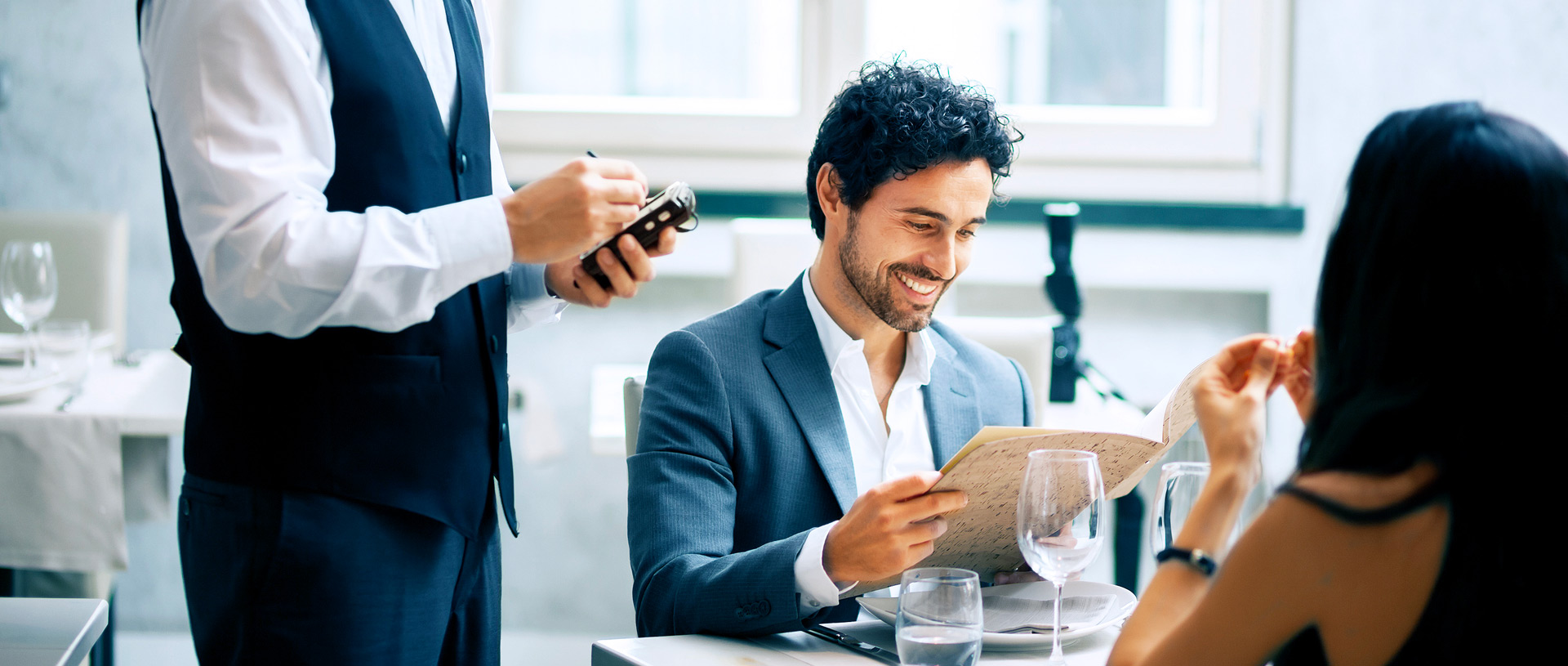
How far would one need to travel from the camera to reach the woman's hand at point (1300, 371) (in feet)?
3.27

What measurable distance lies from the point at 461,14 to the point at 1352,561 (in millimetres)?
967

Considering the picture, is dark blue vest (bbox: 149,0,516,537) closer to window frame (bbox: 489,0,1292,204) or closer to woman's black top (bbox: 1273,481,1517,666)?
woman's black top (bbox: 1273,481,1517,666)

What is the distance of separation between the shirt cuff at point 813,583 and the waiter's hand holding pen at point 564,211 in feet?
1.15

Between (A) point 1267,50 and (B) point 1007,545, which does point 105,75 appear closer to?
(B) point 1007,545

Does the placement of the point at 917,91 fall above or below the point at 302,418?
above

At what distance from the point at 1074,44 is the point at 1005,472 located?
245 cm

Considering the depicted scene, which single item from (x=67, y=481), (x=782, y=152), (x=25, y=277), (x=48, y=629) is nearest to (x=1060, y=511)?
(x=48, y=629)

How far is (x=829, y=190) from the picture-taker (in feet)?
5.34

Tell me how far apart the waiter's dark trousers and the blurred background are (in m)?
1.89

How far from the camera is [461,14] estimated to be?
4.07ft

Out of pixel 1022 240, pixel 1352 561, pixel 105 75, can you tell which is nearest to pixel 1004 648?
pixel 1352 561

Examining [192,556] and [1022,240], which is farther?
[1022,240]

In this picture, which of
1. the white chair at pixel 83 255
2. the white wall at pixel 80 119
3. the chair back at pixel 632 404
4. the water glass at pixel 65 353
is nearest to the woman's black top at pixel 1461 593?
the chair back at pixel 632 404

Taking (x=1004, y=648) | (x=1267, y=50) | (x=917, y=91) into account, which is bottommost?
(x=1004, y=648)
